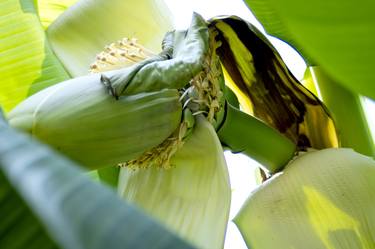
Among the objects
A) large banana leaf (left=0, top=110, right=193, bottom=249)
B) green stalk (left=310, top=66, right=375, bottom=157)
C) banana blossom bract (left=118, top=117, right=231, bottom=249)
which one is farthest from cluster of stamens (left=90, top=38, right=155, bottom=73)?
large banana leaf (left=0, top=110, right=193, bottom=249)

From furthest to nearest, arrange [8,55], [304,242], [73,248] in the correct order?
[8,55] → [304,242] → [73,248]

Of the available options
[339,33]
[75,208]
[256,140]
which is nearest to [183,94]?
[256,140]

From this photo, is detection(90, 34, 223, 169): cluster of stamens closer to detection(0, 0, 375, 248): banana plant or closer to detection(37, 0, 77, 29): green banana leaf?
detection(0, 0, 375, 248): banana plant

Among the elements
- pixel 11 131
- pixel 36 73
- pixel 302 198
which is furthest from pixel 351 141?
pixel 11 131

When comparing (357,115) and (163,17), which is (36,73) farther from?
(357,115)

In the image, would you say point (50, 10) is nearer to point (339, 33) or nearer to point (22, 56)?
point (22, 56)

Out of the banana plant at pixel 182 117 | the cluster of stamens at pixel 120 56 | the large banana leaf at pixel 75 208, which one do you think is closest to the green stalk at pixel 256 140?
the banana plant at pixel 182 117

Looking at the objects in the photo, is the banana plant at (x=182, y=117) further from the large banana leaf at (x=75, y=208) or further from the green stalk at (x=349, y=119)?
the large banana leaf at (x=75, y=208)
